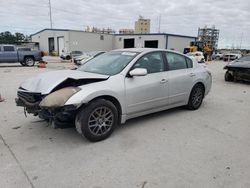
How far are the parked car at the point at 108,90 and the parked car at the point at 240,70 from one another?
6.12m

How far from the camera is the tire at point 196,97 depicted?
5.50m

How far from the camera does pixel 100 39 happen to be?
42719 mm

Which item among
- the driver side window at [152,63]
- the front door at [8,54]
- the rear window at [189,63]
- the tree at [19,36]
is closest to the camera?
the driver side window at [152,63]

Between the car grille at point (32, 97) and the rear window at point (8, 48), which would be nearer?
the car grille at point (32, 97)

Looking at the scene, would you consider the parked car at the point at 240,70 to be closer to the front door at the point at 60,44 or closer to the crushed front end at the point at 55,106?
the crushed front end at the point at 55,106

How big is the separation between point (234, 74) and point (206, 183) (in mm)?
9304

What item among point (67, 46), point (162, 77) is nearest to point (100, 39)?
point (67, 46)

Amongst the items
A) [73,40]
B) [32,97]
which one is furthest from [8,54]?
[73,40]

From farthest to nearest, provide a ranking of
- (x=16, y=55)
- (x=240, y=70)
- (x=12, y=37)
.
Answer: (x=12, y=37), (x=16, y=55), (x=240, y=70)

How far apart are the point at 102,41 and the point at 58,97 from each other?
41.2 metres

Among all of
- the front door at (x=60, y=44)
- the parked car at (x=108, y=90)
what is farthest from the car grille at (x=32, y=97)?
the front door at (x=60, y=44)

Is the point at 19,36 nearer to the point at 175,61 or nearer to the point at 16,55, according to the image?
the point at 16,55

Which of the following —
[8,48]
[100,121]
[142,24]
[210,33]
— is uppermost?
[142,24]

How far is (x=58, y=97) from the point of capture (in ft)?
11.0
